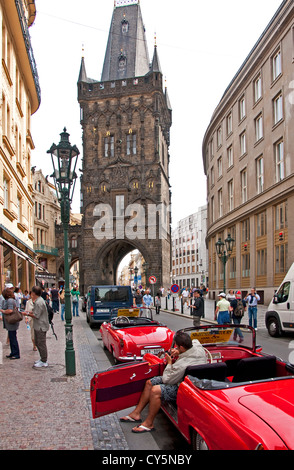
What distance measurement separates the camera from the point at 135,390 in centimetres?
477

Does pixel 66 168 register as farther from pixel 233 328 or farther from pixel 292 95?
pixel 292 95

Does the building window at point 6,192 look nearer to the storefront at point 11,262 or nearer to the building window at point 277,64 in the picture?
the storefront at point 11,262

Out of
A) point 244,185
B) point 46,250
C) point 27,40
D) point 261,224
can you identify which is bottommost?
point 46,250

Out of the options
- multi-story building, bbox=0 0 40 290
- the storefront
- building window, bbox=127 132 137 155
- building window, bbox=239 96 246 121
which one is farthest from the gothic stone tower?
the storefront

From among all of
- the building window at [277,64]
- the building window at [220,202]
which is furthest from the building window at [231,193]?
the building window at [277,64]

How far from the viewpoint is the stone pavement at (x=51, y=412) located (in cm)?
437

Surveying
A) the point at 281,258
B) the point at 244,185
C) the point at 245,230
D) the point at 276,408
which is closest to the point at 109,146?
the point at 244,185

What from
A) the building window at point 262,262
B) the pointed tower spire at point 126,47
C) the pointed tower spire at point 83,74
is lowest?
the building window at point 262,262

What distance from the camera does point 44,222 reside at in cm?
6009

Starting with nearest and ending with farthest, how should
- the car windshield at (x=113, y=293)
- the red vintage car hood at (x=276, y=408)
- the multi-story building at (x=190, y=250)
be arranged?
the red vintage car hood at (x=276, y=408)
the car windshield at (x=113, y=293)
the multi-story building at (x=190, y=250)

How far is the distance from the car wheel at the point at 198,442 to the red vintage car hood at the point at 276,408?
496mm

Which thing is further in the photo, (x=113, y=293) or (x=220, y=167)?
(x=220, y=167)

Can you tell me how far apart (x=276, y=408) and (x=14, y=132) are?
21001 mm

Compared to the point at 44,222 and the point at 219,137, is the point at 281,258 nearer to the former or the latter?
the point at 219,137
